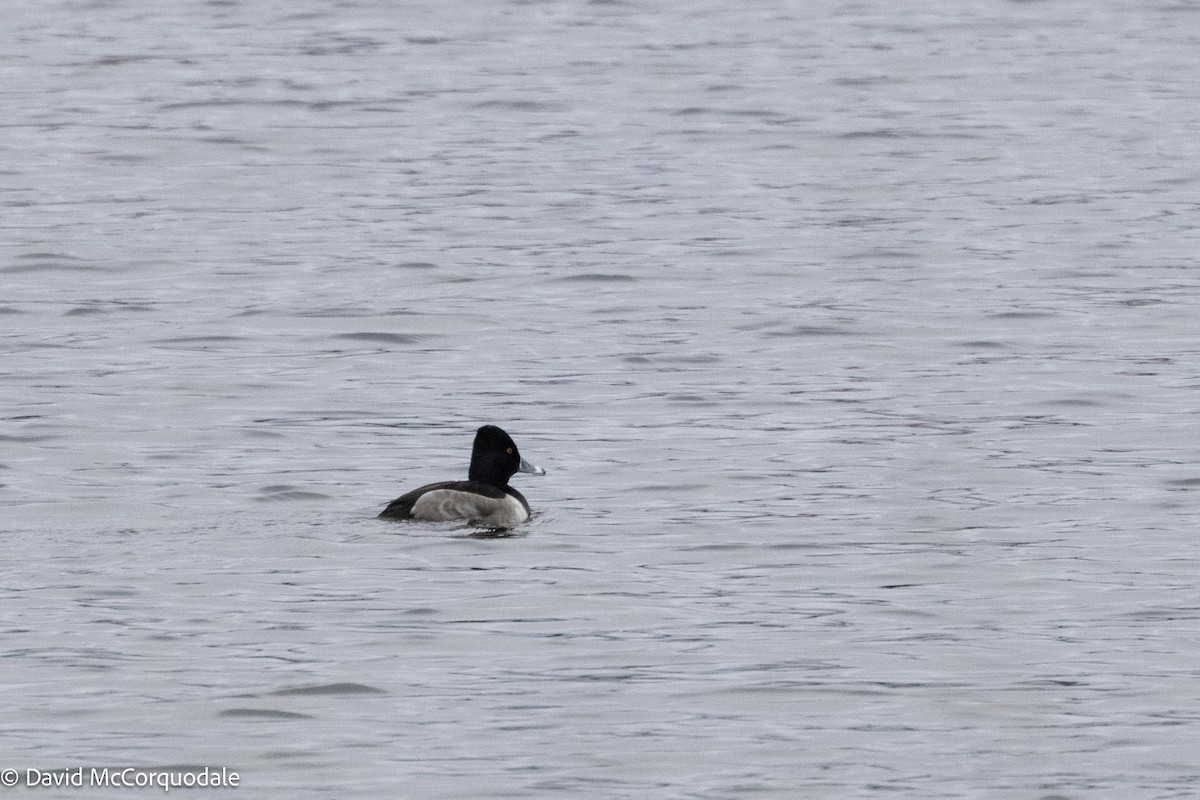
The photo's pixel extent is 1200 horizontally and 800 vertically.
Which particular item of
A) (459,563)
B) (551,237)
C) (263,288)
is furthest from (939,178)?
(459,563)

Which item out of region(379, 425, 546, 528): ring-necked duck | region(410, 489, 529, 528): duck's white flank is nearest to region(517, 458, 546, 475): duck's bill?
region(379, 425, 546, 528): ring-necked duck

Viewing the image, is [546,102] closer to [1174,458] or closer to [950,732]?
[1174,458]

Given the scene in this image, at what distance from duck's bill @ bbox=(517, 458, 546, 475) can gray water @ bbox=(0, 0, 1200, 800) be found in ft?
1.13

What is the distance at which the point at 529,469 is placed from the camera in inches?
620

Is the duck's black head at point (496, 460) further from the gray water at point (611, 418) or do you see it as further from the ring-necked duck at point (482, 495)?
the gray water at point (611, 418)

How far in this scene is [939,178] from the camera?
29328 mm

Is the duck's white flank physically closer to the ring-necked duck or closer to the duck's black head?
the ring-necked duck

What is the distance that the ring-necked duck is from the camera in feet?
48.5

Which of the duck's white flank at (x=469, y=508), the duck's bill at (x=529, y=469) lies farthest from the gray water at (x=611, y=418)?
the duck's bill at (x=529, y=469)

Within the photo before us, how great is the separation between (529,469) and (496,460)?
25 centimetres

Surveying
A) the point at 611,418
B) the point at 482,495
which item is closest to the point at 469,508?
the point at 482,495

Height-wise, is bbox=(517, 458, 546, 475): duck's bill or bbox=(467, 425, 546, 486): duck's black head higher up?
bbox=(467, 425, 546, 486): duck's black head

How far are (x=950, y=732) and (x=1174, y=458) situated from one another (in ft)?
20.3

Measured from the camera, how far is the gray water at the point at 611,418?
36.4 feet
